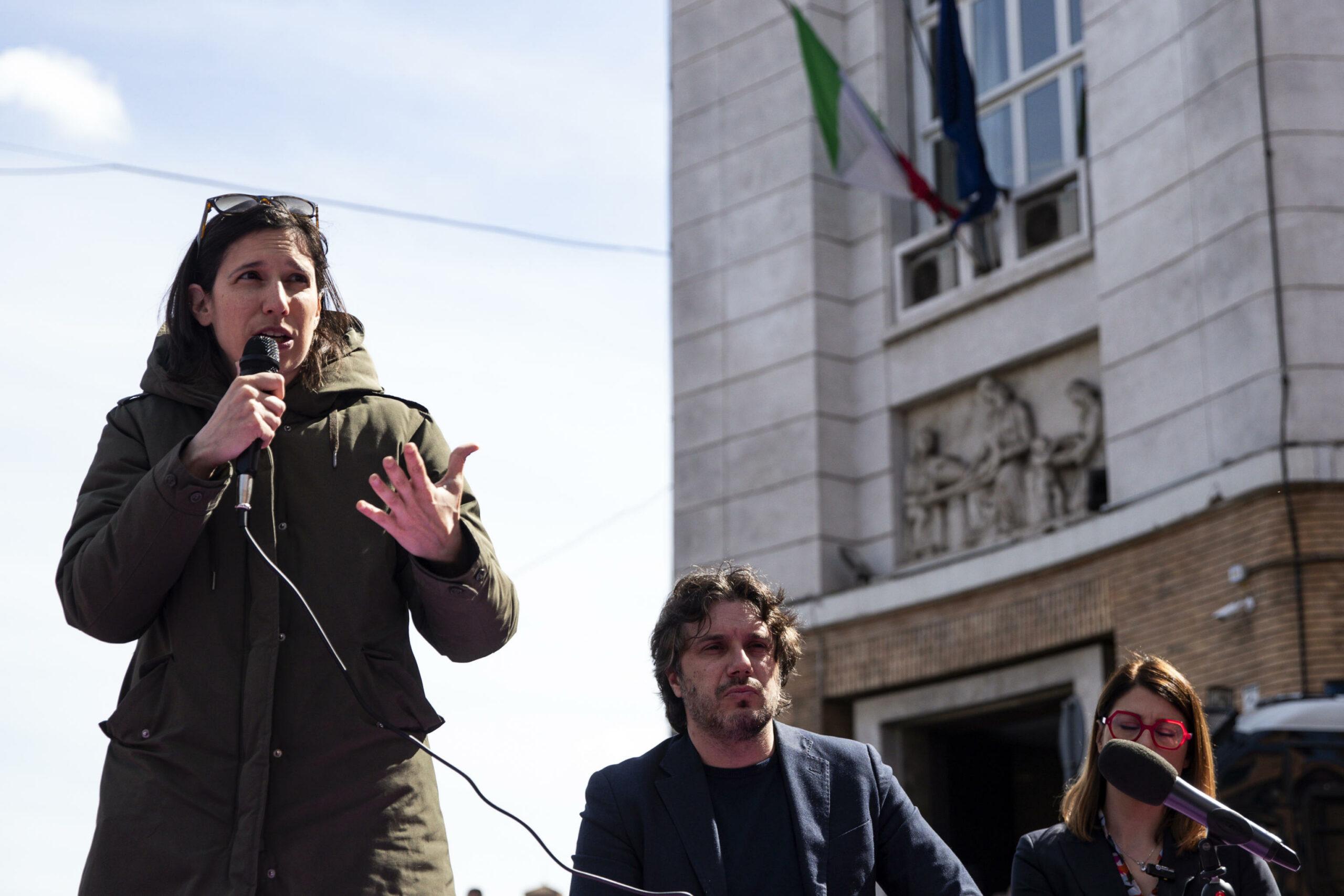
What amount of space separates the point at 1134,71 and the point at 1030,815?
7.09m

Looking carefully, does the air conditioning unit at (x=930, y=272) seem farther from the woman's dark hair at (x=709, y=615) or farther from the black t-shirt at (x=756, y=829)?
the black t-shirt at (x=756, y=829)

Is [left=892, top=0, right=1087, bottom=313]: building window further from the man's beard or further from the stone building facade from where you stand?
the man's beard

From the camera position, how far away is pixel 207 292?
3.37m

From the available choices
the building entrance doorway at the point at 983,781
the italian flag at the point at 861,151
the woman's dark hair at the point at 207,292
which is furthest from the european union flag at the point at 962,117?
the woman's dark hair at the point at 207,292

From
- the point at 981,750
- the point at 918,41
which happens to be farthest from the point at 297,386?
the point at 918,41

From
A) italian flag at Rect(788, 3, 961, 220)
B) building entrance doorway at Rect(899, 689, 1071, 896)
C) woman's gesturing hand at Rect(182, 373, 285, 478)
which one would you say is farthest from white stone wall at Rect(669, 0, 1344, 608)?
woman's gesturing hand at Rect(182, 373, 285, 478)

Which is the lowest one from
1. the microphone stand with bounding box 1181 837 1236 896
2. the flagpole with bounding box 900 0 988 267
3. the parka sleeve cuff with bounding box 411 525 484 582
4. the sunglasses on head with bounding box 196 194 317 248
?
the microphone stand with bounding box 1181 837 1236 896

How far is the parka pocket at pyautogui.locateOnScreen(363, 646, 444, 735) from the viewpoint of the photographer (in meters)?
3.09

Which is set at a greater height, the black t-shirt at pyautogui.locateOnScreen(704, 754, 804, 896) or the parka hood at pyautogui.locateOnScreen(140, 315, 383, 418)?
the parka hood at pyautogui.locateOnScreen(140, 315, 383, 418)

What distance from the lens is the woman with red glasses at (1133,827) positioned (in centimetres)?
507

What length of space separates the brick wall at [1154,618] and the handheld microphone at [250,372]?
10139 mm

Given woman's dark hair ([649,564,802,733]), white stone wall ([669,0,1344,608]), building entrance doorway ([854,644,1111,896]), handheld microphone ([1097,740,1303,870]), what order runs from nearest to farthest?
handheld microphone ([1097,740,1303,870]) → woman's dark hair ([649,564,802,733]) → white stone wall ([669,0,1344,608]) → building entrance doorway ([854,644,1111,896])

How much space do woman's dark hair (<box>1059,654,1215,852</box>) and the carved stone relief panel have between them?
9.09 m

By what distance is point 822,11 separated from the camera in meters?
17.5
